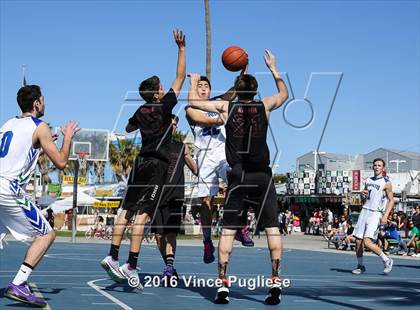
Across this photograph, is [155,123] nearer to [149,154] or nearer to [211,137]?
[149,154]

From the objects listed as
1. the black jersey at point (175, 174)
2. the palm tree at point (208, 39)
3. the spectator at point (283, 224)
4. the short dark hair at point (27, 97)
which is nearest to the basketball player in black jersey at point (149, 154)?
the black jersey at point (175, 174)

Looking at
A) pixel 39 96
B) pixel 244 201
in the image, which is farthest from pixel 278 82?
pixel 39 96

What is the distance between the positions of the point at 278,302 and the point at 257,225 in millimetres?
936

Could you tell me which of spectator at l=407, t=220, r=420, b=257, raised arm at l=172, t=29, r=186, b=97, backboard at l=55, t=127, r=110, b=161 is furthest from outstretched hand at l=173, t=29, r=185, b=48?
backboard at l=55, t=127, r=110, b=161

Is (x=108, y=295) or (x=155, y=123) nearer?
(x=108, y=295)

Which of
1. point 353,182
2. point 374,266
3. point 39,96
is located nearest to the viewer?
point 39,96

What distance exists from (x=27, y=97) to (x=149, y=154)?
1.83 meters

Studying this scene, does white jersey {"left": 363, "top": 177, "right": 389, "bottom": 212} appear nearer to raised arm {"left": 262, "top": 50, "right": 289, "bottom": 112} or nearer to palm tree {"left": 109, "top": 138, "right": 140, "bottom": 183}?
raised arm {"left": 262, "top": 50, "right": 289, "bottom": 112}

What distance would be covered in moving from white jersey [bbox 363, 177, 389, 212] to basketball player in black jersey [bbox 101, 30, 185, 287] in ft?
20.0

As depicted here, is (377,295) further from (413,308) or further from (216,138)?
(216,138)

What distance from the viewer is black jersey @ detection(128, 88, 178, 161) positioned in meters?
8.33

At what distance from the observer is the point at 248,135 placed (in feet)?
25.4

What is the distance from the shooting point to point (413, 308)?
23.7 ft

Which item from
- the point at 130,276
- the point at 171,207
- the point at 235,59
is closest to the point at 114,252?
the point at 130,276
